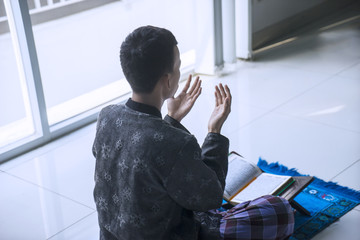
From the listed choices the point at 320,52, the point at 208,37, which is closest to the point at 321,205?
the point at 208,37

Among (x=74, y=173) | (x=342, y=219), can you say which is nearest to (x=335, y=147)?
(x=342, y=219)

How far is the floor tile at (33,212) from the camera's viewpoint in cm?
255

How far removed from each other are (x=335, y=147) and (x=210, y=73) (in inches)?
60.0

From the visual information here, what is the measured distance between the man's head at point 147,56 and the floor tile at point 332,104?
1.94 meters

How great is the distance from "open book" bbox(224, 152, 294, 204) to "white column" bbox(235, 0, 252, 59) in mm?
2223

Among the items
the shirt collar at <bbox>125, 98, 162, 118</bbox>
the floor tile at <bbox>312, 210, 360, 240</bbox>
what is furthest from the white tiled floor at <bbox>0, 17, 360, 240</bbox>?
the shirt collar at <bbox>125, 98, 162, 118</bbox>

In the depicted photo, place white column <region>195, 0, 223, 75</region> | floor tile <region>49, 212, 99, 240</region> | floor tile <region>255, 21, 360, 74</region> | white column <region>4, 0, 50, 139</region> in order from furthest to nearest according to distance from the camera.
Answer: floor tile <region>255, 21, 360, 74</region>
white column <region>195, 0, 223, 75</region>
white column <region>4, 0, 50, 139</region>
floor tile <region>49, 212, 99, 240</region>

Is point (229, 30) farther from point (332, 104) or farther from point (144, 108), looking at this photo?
point (144, 108)

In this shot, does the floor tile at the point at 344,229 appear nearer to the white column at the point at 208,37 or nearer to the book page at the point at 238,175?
the book page at the point at 238,175

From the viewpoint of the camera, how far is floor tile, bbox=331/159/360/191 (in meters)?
2.66

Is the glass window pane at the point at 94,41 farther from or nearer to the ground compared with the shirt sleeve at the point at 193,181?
nearer to the ground

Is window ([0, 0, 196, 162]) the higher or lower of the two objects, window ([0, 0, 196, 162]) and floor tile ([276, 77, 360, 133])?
the higher

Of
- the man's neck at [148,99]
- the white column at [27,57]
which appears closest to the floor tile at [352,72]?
the white column at [27,57]

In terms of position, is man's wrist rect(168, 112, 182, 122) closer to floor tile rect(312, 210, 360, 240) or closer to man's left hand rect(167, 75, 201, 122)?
man's left hand rect(167, 75, 201, 122)
